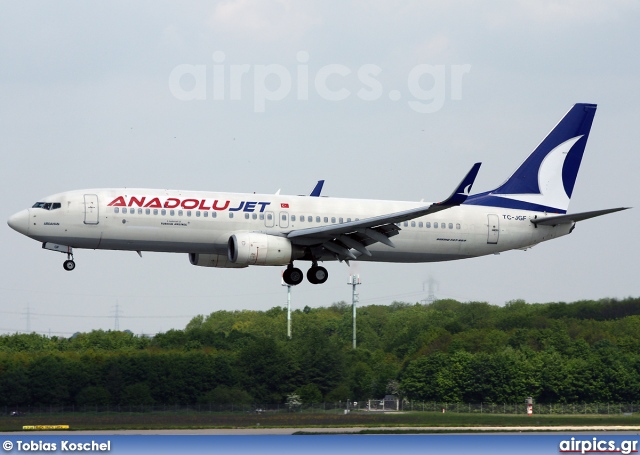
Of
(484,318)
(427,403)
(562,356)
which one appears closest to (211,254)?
(427,403)

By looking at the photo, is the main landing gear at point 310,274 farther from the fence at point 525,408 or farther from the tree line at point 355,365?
the fence at point 525,408

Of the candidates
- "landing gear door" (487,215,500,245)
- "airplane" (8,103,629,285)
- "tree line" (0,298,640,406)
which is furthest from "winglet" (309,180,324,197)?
"tree line" (0,298,640,406)

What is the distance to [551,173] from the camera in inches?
2493

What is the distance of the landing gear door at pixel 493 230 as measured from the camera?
60.0 m

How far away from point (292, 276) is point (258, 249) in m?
3.31

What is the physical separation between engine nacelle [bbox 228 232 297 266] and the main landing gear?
1770mm

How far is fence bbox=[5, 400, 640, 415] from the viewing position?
226ft

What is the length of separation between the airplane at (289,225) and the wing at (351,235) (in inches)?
1.8

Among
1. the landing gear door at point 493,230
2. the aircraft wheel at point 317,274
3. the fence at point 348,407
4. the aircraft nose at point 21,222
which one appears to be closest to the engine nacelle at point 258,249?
the aircraft wheel at point 317,274

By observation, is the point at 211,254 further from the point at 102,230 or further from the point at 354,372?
the point at 354,372

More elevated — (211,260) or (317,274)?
(211,260)

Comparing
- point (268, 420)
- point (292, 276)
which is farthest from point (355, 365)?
point (292, 276)

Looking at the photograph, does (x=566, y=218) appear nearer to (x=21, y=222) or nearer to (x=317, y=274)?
(x=317, y=274)

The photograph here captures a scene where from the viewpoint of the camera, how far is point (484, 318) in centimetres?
10312
